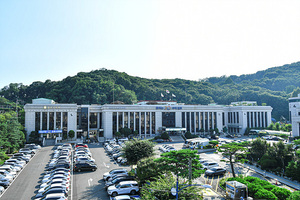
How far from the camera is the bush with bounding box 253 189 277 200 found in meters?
20.6

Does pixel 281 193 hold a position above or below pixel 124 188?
above

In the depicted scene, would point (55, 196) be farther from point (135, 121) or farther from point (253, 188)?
point (135, 121)

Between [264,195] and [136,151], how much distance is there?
15.7 m

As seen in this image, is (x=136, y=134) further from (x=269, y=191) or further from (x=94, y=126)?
(x=269, y=191)

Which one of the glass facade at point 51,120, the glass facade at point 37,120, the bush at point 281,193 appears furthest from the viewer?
the glass facade at point 51,120

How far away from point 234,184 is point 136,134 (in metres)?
44.9

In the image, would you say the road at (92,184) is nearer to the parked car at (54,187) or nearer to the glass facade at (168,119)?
the parked car at (54,187)

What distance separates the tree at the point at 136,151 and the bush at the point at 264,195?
542 inches

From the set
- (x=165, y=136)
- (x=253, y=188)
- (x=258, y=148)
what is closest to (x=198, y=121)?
(x=165, y=136)

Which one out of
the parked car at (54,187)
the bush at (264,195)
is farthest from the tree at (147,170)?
the bush at (264,195)

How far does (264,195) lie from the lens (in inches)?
821

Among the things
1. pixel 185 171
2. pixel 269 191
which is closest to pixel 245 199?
pixel 269 191

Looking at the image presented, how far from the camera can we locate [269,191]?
21.6 metres

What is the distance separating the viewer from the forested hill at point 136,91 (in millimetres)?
101519
